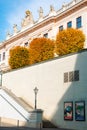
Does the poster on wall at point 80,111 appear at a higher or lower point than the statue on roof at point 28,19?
lower

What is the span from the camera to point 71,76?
30.1m

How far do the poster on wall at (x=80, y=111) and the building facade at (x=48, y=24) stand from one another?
17.8 metres

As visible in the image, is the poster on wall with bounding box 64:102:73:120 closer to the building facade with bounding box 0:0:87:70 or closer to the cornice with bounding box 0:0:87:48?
the building facade with bounding box 0:0:87:70

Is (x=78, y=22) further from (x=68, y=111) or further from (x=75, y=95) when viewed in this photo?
(x=68, y=111)

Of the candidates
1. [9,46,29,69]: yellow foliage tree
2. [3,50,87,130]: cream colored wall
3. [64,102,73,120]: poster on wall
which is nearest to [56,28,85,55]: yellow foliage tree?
[3,50,87,130]: cream colored wall

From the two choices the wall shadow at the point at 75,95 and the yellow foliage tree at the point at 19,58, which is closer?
the wall shadow at the point at 75,95

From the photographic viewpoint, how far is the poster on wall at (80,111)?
2777cm

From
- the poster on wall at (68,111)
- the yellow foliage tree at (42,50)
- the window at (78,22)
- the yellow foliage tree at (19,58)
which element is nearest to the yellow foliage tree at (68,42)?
the yellow foliage tree at (42,50)

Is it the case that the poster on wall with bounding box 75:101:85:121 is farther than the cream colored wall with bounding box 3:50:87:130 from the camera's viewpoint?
No

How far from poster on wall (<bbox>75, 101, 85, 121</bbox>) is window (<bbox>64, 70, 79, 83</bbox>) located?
7.71 feet

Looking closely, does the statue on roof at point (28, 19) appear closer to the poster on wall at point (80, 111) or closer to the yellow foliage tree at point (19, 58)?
the yellow foliage tree at point (19, 58)

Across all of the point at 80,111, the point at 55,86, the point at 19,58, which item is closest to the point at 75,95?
the point at 80,111

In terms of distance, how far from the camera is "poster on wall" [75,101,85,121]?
2777cm

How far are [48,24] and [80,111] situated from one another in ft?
92.7
